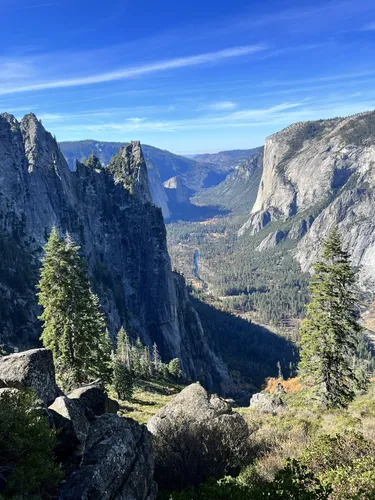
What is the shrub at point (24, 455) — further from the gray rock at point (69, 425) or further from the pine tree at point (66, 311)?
the pine tree at point (66, 311)

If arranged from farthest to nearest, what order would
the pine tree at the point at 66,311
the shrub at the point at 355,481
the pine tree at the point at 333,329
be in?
the pine tree at the point at 66,311, the pine tree at the point at 333,329, the shrub at the point at 355,481

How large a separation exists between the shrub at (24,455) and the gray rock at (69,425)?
2929 mm

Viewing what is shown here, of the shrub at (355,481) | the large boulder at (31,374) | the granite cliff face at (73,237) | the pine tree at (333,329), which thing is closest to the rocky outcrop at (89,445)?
the large boulder at (31,374)

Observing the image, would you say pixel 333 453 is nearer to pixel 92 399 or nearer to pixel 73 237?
pixel 92 399

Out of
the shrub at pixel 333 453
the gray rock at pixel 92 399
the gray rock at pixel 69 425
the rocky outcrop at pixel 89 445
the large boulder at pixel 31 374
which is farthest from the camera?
the gray rock at pixel 92 399

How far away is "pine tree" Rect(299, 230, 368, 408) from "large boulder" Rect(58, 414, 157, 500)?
19.8 m

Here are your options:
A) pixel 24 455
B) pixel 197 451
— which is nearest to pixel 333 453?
pixel 197 451

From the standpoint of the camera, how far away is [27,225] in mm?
148750

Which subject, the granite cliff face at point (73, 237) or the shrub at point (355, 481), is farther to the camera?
the granite cliff face at point (73, 237)

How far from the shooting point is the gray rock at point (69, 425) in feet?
49.8

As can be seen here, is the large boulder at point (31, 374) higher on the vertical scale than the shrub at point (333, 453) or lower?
higher

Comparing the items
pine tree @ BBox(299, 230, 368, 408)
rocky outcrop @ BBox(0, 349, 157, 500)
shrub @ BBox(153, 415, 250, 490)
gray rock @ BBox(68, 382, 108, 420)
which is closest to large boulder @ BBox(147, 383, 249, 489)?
shrub @ BBox(153, 415, 250, 490)

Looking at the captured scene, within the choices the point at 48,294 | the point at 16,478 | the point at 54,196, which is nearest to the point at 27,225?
the point at 54,196

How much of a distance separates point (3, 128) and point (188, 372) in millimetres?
135667
